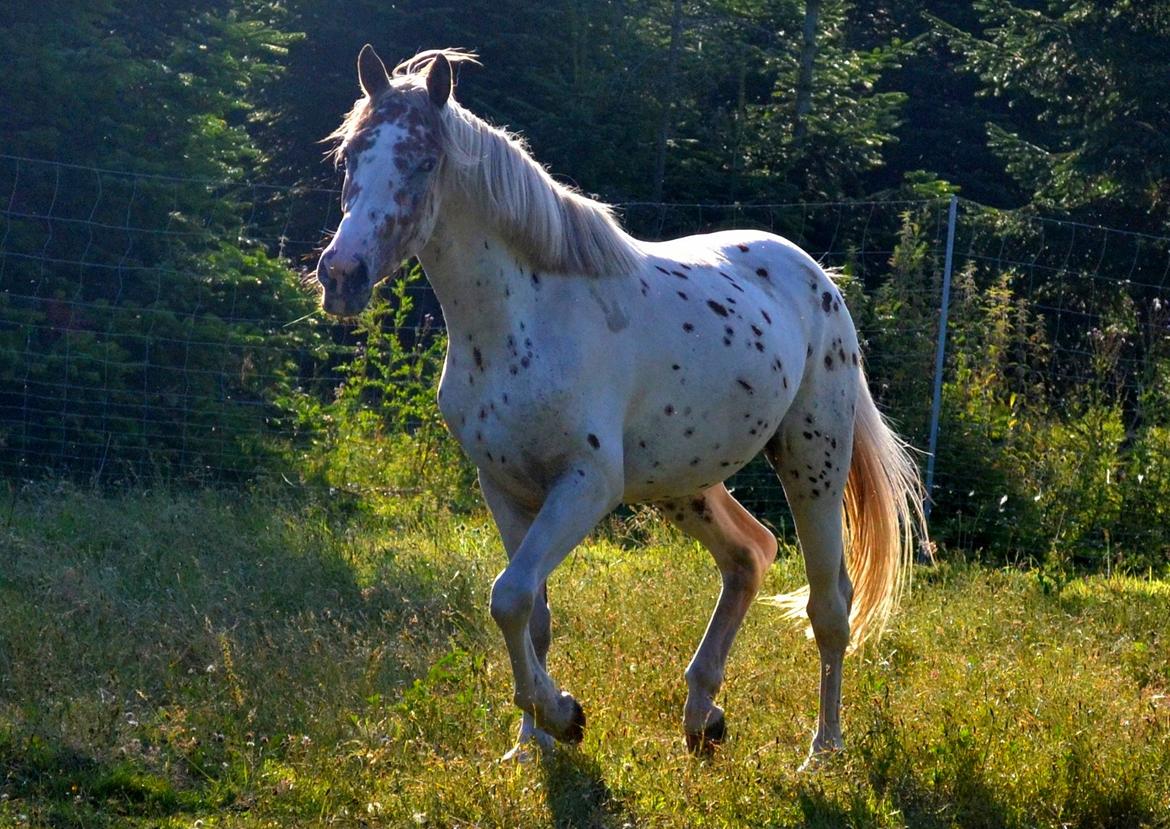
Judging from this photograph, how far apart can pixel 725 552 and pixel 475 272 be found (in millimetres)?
1615

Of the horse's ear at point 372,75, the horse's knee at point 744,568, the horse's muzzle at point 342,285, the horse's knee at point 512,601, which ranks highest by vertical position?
the horse's ear at point 372,75

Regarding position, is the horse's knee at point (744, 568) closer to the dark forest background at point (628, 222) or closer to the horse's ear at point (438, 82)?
the horse's ear at point (438, 82)

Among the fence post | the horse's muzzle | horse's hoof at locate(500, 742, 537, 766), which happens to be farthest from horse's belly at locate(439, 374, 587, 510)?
the fence post

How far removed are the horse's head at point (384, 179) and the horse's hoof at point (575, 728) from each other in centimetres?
142

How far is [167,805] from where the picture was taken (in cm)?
403

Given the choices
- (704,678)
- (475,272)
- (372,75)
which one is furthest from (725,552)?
(372,75)

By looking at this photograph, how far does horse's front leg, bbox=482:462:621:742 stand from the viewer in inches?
157

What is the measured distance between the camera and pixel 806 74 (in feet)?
44.7

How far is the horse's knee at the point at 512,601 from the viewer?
396cm

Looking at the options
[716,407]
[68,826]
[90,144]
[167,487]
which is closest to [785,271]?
[716,407]

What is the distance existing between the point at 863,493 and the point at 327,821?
8.29 feet

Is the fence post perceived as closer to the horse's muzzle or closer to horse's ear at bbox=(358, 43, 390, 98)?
horse's ear at bbox=(358, 43, 390, 98)

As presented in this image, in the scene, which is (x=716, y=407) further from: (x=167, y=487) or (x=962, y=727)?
(x=167, y=487)

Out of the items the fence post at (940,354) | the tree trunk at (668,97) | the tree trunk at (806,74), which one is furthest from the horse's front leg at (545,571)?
the tree trunk at (806,74)
